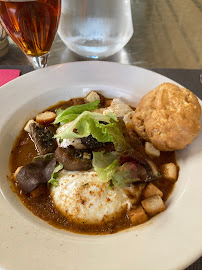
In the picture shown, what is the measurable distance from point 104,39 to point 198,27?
2.28 meters

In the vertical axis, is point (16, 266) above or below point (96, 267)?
above

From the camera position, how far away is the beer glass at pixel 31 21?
1.98m

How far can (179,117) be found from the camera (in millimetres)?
1959

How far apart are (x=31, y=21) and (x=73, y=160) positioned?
1.10 meters

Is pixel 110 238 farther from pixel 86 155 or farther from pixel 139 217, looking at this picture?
pixel 86 155

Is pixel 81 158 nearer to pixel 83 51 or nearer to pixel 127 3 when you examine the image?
pixel 83 51

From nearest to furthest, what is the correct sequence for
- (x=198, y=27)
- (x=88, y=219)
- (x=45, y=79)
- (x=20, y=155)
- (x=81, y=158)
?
(x=88, y=219), (x=81, y=158), (x=20, y=155), (x=45, y=79), (x=198, y=27)

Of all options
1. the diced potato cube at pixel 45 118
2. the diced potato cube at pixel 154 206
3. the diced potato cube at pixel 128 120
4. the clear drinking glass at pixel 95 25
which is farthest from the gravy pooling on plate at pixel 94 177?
the clear drinking glass at pixel 95 25

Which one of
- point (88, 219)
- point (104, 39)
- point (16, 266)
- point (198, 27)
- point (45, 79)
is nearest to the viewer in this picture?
point (16, 266)

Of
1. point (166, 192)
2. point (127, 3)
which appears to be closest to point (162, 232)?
point (166, 192)

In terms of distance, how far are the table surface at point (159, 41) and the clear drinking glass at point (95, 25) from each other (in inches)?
15.7

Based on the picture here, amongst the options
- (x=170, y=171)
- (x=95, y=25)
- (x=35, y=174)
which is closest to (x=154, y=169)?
(x=170, y=171)

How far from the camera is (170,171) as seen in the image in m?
2.05

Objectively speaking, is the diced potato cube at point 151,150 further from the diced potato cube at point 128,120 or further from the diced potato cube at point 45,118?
the diced potato cube at point 45,118
